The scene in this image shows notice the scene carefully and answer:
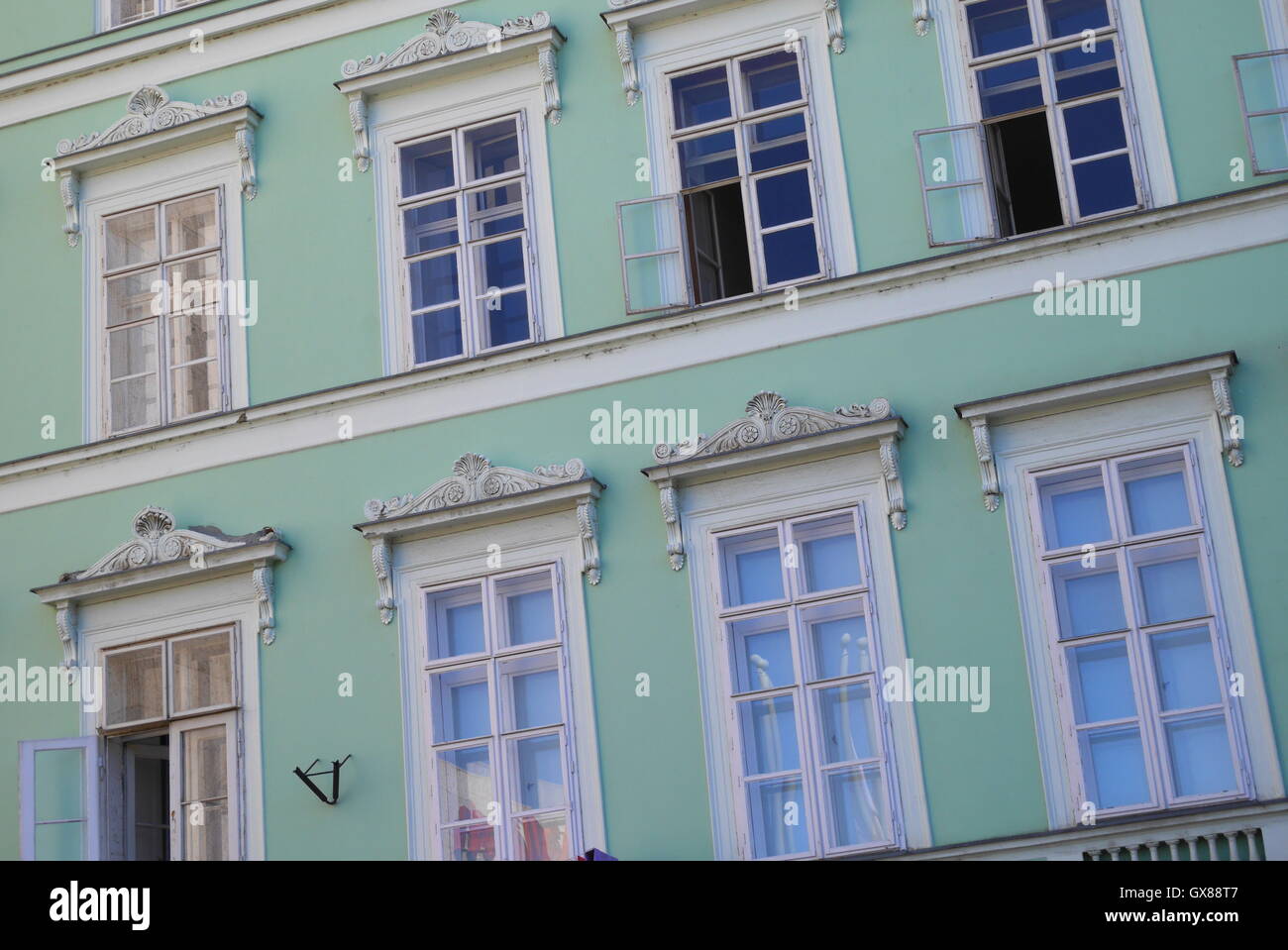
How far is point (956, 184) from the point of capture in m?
13.1

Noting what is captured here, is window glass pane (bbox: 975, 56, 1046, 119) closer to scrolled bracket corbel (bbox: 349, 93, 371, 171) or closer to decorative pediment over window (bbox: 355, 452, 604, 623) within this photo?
decorative pediment over window (bbox: 355, 452, 604, 623)

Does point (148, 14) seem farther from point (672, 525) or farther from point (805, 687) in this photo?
point (805, 687)

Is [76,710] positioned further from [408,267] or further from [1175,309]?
[1175,309]

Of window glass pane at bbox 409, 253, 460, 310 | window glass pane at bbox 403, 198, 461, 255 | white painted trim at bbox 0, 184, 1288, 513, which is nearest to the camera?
white painted trim at bbox 0, 184, 1288, 513

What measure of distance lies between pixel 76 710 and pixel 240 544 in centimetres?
158

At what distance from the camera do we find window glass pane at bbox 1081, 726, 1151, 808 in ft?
39.0

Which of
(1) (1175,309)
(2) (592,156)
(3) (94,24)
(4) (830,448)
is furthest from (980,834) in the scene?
(3) (94,24)

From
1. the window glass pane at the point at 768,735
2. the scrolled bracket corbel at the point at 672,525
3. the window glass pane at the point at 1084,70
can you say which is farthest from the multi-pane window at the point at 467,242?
the window glass pane at the point at 1084,70

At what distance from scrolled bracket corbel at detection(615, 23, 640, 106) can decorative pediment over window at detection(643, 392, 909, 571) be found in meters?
2.34

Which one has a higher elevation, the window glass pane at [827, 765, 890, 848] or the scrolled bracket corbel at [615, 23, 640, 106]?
the scrolled bracket corbel at [615, 23, 640, 106]

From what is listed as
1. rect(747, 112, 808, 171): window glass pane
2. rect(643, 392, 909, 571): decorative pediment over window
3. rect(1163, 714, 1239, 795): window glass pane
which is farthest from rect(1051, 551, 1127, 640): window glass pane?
rect(747, 112, 808, 171): window glass pane

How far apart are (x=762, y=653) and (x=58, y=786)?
4.66 m

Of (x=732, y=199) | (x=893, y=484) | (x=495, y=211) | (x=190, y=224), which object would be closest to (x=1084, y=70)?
(x=732, y=199)

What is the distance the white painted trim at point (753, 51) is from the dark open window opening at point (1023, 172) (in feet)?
3.04
